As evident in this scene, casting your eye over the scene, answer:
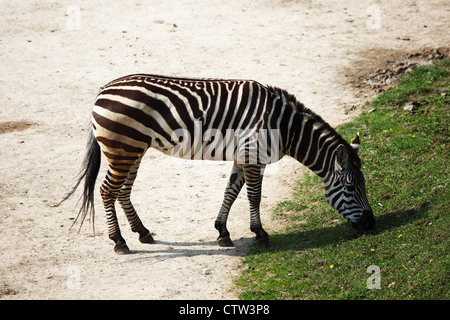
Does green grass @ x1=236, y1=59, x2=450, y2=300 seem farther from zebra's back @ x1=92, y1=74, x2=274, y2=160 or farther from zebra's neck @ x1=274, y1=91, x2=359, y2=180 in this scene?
zebra's back @ x1=92, y1=74, x2=274, y2=160

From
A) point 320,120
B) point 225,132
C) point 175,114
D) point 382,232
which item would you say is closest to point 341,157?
point 320,120

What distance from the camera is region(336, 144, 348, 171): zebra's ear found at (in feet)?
25.2

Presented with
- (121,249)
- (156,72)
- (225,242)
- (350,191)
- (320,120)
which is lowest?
(121,249)


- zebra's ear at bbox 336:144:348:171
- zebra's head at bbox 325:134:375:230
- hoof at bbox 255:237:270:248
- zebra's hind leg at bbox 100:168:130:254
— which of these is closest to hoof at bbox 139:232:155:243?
zebra's hind leg at bbox 100:168:130:254

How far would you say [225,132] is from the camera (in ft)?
26.6

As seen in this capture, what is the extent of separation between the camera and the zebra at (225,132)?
310 inches

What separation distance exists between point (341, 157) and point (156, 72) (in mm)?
7717

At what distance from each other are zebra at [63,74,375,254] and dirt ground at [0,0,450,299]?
1173 millimetres

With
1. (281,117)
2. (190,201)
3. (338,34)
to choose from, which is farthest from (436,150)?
(338,34)

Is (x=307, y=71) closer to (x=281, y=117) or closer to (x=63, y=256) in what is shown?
(x=281, y=117)

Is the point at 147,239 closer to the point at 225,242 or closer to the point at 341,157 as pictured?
the point at 225,242

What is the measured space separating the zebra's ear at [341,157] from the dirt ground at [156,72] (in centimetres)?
183

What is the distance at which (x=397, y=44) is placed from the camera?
15.3m

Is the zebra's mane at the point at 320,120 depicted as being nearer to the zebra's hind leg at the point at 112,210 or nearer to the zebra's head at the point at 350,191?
the zebra's head at the point at 350,191
